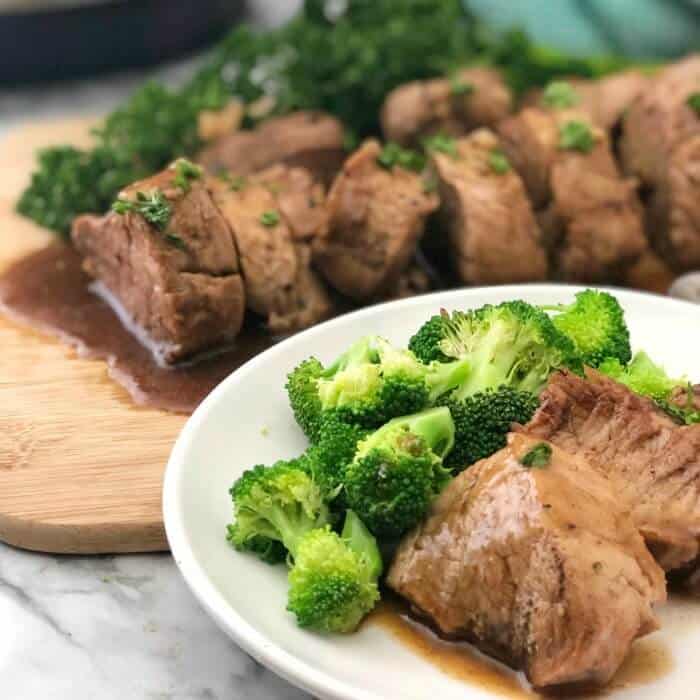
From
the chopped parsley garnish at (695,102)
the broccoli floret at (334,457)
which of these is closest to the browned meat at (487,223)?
the chopped parsley garnish at (695,102)

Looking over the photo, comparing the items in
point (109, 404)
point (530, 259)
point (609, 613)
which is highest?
point (609, 613)

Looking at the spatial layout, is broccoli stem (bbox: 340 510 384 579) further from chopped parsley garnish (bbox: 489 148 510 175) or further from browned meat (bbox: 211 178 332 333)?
chopped parsley garnish (bbox: 489 148 510 175)

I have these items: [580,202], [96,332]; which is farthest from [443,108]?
[96,332]

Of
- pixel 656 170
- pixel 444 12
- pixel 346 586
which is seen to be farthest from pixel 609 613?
pixel 444 12

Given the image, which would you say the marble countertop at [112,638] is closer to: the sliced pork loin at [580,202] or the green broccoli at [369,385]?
the green broccoli at [369,385]

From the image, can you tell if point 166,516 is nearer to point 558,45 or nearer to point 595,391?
point 595,391

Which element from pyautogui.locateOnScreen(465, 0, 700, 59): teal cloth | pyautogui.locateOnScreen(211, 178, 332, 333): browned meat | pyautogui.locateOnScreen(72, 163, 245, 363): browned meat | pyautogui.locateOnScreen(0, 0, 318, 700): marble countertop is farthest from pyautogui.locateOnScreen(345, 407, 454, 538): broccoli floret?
pyautogui.locateOnScreen(465, 0, 700, 59): teal cloth
